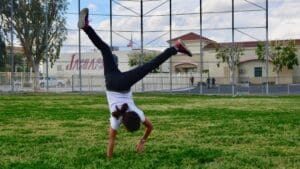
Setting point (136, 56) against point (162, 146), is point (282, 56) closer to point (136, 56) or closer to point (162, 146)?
point (136, 56)

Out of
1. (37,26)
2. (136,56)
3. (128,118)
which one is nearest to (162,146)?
(128,118)

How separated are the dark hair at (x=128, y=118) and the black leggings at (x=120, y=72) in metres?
0.26

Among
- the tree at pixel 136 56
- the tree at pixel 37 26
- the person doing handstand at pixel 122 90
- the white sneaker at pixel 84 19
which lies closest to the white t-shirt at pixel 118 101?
the person doing handstand at pixel 122 90

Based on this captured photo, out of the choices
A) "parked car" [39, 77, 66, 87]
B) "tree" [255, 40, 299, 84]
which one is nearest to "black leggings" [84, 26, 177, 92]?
"parked car" [39, 77, 66, 87]

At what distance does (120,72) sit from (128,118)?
2.03 feet

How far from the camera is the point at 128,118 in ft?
23.6

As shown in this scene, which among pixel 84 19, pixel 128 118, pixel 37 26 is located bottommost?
pixel 128 118

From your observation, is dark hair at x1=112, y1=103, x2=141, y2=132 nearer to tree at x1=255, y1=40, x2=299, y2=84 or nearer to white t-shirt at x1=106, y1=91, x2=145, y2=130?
white t-shirt at x1=106, y1=91, x2=145, y2=130

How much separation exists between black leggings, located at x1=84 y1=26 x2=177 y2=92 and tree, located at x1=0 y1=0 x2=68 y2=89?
38181mm

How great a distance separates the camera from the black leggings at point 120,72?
7.25m

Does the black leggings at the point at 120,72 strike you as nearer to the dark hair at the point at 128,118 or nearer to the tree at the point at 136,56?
the dark hair at the point at 128,118

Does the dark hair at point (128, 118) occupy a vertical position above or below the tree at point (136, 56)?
below

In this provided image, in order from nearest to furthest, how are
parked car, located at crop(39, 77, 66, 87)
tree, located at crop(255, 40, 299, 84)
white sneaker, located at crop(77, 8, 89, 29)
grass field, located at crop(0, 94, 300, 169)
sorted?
grass field, located at crop(0, 94, 300, 169) < white sneaker, located at crop(77, 8, 89, 29) < parked car, located at crop(39, 77, 66, 87) < tree, located at crop(255, 40, 299, 84)

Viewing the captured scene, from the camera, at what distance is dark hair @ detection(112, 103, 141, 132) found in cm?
720
